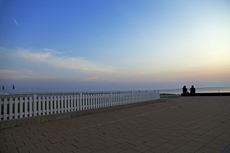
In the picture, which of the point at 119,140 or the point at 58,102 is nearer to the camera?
the point at 119,140

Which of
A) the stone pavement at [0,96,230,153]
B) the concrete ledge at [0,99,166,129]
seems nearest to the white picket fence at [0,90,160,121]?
the concrete ledge at [0,99,166,129]

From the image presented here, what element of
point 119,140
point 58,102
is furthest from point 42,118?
point 119,140

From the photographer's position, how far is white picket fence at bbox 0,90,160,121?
6.21 m

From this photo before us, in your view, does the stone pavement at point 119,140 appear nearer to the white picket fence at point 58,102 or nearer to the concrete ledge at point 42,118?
the concrete ledge at point 42,118

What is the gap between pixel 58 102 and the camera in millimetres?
7535

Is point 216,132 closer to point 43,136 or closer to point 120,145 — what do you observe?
point 120,145

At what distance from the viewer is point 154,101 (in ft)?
47.5

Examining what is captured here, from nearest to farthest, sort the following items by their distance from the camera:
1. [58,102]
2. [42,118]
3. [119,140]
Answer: [119,140] < [42,118] < [58,102]

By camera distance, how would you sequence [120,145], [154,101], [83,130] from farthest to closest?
[154,101] < [83,130] < [120,145]

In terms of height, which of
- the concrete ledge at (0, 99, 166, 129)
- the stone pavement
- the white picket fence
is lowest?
the stone pavement

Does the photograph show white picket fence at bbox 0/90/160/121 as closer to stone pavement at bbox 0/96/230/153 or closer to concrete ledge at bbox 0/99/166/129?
concrete ledge at bbox 0/99/166/129

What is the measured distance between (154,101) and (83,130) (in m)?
10.2

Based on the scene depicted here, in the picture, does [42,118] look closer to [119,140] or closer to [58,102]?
[58,102]

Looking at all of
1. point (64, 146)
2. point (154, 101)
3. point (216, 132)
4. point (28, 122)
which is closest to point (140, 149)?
point (64, 146)
